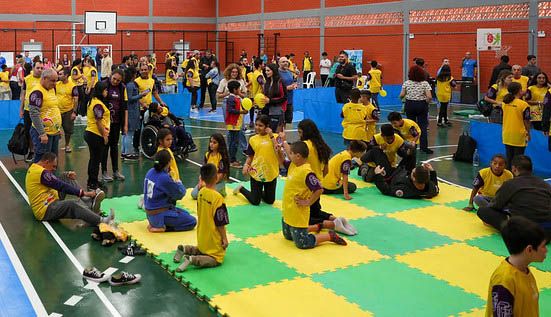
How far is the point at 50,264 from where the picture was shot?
728cm

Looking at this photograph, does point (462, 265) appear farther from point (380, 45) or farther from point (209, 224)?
point (380, 45)

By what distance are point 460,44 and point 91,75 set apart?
15445 mm

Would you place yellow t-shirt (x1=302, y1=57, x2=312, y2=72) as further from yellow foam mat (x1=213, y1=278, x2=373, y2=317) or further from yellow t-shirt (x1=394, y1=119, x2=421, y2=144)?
yellow foam mat (x1=213, y1=278, x2=373, y2=317)

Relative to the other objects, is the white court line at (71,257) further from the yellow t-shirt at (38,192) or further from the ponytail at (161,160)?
the ponytail at (161,160)

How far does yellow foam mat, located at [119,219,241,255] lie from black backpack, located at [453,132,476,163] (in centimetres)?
719

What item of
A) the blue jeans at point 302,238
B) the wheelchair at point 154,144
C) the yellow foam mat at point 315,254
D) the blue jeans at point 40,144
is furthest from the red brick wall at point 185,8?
the blue jeans at point 302,238

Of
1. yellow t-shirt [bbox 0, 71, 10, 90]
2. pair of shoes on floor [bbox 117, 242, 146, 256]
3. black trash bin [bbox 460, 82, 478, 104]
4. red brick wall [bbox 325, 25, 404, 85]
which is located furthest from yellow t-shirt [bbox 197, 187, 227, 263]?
red brick wall [bbox 325, 25, 404, 85]

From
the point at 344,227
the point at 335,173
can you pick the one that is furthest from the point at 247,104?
the point at 344,227

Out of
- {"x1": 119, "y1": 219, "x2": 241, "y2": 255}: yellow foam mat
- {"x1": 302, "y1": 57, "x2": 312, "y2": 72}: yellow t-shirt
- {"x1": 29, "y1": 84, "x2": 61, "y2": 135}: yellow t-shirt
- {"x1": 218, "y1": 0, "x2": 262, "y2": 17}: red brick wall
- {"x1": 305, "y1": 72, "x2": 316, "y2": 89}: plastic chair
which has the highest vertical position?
{"x1": 218, "y1": 0, "x2": 262, "y2": 17}: red brick wall

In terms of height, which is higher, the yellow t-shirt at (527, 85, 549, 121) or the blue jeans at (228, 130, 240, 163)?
the yellow t-shirt at (527, 85, 549, 121)

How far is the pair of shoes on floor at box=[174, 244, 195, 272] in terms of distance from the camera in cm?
685

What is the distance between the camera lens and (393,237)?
8.20m

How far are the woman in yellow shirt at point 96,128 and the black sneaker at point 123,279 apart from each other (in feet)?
13.9

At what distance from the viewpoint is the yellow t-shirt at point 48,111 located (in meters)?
10.2
